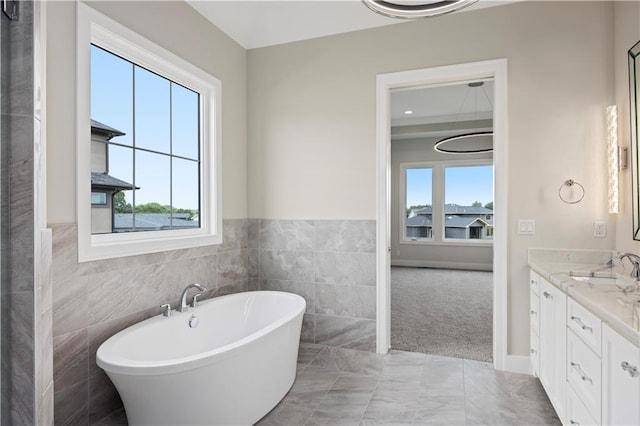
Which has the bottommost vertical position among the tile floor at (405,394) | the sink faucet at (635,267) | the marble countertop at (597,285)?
the tile floor at (405,394)

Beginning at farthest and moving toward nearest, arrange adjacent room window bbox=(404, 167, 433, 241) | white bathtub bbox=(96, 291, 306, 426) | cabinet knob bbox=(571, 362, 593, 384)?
1. adjacent room window bbox=(404, 167, 433, 241)
2. white bathtub bbox=(96, 291, 306, 426)
3. cabinet knob bbox=(571, 362, 593, 384)

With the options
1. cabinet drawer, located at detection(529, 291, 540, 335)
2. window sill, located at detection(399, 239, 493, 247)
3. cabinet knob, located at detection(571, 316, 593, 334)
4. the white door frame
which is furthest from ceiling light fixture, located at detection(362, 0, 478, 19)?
window sill, located at detection(399, 239, 493, 247)

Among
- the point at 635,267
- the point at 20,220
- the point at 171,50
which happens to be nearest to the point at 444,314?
the point at 635,267

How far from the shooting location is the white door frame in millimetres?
2855

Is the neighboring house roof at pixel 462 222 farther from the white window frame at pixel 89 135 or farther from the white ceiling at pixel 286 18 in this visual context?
the white window frame at pixel 89 135

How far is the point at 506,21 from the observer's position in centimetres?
287

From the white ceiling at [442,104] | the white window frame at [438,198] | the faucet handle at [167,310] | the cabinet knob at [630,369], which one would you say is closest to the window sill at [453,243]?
the white window frame at [438,198]

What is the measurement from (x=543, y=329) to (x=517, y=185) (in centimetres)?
108

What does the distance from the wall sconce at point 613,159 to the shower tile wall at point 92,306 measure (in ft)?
10.2

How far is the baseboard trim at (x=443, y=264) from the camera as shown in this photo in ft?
24.5

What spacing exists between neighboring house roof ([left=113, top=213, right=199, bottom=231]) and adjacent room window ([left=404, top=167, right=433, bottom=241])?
590 centimetres

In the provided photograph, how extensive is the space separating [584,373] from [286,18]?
3375 mm

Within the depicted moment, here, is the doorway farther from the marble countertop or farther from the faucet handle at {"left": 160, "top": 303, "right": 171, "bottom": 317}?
the faucet handle at {"left": 160, "top": 303, "right": 171, "bottom": 317}

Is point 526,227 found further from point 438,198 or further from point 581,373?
point 438,198
